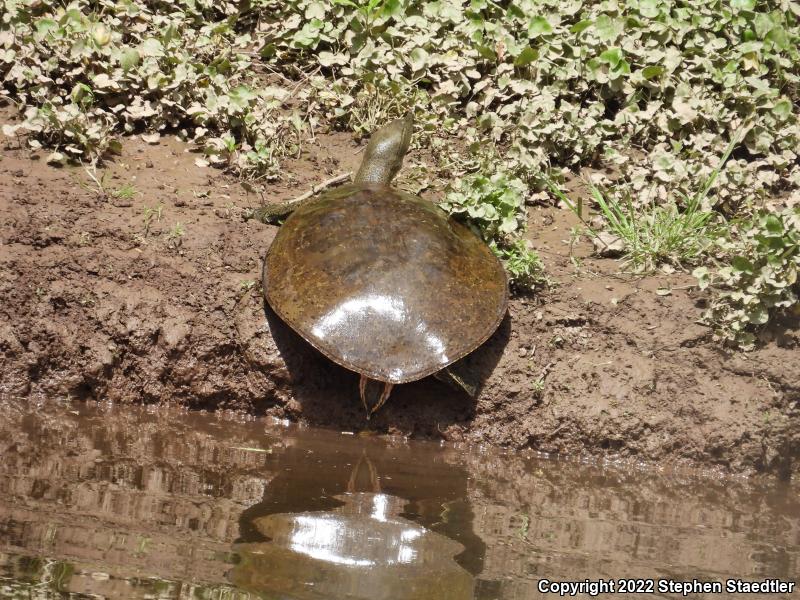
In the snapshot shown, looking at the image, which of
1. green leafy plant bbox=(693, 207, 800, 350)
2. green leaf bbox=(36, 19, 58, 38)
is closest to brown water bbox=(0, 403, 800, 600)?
green leafy plant bbox=(693, 207, 800, 350)

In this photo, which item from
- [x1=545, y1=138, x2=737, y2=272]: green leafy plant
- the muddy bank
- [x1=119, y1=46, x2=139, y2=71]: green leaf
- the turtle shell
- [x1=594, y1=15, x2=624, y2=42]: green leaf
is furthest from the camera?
[x1=594, y1=15, x2=624, y2=42]: green leaf

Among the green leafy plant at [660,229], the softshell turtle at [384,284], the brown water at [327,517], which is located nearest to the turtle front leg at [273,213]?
the softshell turtle at [384,284]

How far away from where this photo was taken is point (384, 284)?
4215mm

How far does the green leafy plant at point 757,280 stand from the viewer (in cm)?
445

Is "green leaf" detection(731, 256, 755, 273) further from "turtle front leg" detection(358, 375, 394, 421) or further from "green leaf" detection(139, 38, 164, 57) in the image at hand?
"green leaf" detection(139, 38, 164, 57)

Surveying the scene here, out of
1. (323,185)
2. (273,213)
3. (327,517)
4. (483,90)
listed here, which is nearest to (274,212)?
(273,213)

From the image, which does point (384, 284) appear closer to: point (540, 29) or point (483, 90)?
point (483, 90)

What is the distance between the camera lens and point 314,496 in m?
3.64

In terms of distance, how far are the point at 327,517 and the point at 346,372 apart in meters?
1.17

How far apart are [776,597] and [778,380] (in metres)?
1.57

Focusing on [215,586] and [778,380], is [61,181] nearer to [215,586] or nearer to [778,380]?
[215,586]

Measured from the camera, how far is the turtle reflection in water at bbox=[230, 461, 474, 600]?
2.82 metres

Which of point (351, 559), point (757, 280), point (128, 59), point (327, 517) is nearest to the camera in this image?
point (351, 559)

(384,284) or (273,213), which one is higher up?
(273,213)
